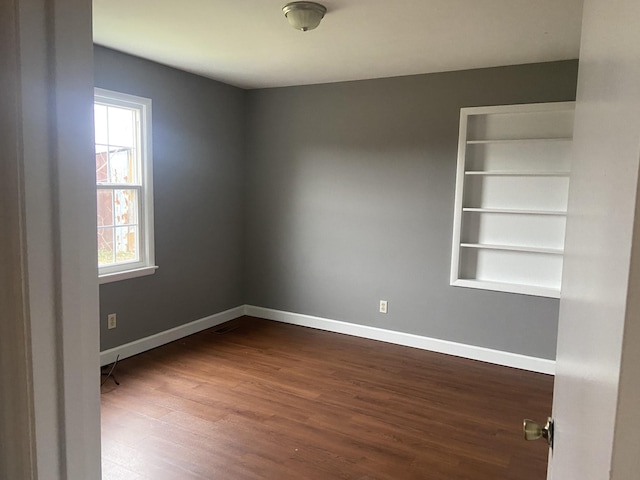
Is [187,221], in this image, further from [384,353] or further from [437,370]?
[437,370]

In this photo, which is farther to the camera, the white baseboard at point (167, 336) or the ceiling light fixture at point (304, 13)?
the white baseboard at point (167, 336)

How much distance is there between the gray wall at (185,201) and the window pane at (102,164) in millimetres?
414

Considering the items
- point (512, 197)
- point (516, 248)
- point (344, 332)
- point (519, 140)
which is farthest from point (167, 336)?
point (519, 140)

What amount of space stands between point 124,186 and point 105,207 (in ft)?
0.75

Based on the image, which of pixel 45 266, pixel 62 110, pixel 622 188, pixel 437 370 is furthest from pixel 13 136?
pixel 437 370

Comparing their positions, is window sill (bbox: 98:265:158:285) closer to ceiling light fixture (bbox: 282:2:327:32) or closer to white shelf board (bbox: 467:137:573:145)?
ceiling light fixture (bbox: 282:2:327:32)

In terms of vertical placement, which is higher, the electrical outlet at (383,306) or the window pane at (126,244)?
the window pane at (126,244)

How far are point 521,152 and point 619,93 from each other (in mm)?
3480

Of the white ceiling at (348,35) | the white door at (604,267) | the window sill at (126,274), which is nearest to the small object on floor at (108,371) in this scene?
the window sill at (126,274)

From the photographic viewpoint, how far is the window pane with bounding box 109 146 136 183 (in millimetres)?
3605

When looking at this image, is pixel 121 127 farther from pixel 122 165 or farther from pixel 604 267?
pixel 604 267

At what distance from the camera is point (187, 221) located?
4.26 metres

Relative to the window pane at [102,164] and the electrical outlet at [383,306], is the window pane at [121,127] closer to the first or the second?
the window pane at [102,164]

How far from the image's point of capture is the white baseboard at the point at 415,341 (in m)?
3.71
